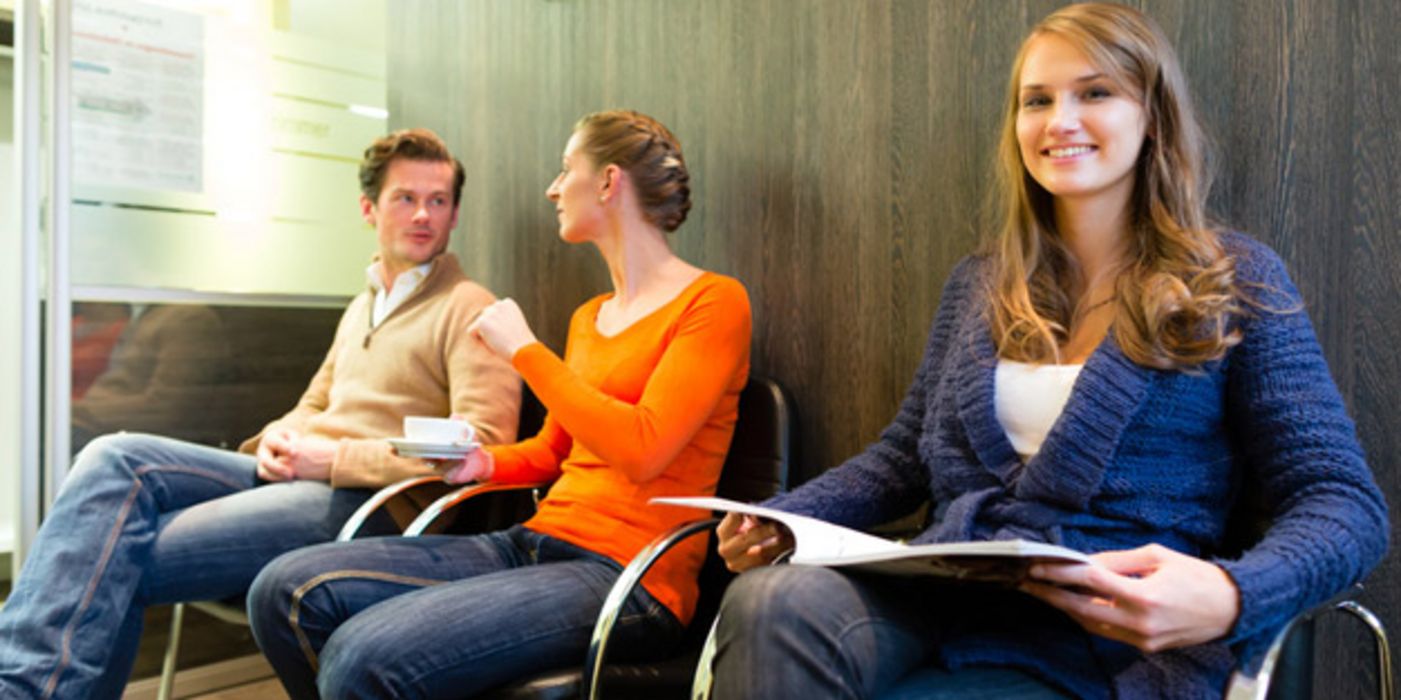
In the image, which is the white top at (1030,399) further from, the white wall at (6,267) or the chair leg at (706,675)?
the white wall at (6,267)

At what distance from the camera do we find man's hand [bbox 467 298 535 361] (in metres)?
1.98

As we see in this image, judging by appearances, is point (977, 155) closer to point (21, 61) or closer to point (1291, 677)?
point (1291, 677)

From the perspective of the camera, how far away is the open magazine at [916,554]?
3.34 ft

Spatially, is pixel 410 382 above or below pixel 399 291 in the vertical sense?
below

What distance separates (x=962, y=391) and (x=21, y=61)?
Result: 7.95 ft

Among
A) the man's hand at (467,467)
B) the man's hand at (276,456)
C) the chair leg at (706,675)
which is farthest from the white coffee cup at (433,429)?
the chair leg at (706,675)

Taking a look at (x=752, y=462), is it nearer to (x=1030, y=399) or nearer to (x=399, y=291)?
(x=1030, y=399)

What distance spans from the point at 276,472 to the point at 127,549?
1.14 feet

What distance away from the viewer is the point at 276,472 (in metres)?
2.37

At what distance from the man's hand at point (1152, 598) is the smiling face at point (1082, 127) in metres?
0.54

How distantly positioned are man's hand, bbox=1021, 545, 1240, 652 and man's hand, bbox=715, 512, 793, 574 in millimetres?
409

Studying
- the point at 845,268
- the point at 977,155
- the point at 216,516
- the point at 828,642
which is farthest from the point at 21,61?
the point at 828,642

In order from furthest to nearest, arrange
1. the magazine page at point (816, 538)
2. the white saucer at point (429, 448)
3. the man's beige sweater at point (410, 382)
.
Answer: the man's beige sweater at point (410, 382)
the white saucer at point (429, 448)
the magazine page at point (816, 538)

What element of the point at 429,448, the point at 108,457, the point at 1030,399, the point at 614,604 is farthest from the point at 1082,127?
the point at 108,457
